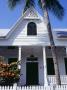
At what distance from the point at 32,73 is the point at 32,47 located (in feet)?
9.18

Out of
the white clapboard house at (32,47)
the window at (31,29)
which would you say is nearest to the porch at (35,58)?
the white clapboard house at (32,47)

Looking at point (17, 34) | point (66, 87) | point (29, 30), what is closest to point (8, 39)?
point (17, 34)

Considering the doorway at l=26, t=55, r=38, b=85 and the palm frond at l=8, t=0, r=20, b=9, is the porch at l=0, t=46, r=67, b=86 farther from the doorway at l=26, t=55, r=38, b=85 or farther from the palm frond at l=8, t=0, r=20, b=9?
the palm frond at l=8, t=0, r=20, b=9

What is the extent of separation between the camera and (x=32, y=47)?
21312 millimetres

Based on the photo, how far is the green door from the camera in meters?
21.9

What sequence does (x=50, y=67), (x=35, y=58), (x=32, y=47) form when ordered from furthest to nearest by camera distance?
(x=50, y=67), (x=35, y=58), (x=32, y=47)

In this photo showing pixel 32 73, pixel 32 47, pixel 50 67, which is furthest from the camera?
pixel 50 67

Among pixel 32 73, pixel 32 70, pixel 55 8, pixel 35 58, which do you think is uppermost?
pixel 55 8

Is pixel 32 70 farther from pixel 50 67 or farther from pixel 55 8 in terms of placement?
pixel 55 8

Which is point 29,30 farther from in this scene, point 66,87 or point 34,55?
point 66,87

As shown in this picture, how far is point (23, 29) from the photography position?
2109cm

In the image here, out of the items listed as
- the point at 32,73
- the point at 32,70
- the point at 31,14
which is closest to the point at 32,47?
the point at 32,70

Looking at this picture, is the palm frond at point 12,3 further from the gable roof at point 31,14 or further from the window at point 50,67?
the window at point 50,67

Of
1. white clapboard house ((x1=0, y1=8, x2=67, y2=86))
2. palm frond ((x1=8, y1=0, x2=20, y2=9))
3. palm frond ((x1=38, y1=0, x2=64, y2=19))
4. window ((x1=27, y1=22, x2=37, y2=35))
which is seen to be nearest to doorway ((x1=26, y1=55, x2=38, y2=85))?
white clapboard house ((x1=0, y1=8, x2=67, y2=86))
